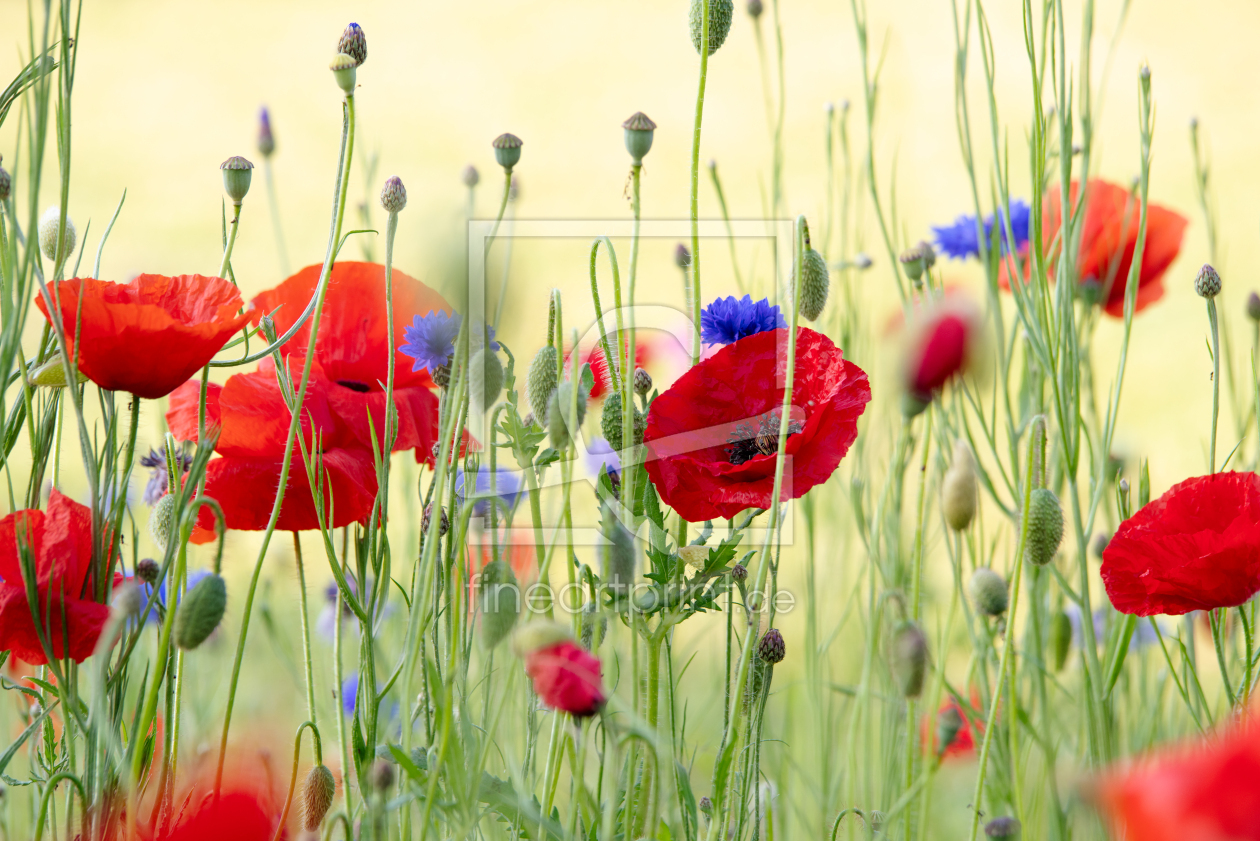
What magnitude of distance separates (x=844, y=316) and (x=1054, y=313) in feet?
0.70

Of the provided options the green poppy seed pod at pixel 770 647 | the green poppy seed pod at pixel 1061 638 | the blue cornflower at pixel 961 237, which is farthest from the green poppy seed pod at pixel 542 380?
the blue cornflower at pixel 961 237

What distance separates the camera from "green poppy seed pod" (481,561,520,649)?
43 centimetres

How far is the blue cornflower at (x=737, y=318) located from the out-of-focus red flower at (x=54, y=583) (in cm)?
28

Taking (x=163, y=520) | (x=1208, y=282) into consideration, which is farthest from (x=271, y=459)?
(x=1208, y=282)

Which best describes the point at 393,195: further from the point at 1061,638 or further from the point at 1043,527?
the point at 1061,638

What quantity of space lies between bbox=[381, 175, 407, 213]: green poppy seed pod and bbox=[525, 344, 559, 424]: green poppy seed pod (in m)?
0.10

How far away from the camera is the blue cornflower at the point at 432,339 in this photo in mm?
480

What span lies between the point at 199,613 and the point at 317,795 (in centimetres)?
13

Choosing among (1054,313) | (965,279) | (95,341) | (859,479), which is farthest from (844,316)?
(95,341)

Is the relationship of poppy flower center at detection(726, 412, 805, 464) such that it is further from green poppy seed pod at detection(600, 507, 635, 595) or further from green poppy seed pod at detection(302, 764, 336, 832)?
green poppy seed pod at detection(302, 764, 336, 832)

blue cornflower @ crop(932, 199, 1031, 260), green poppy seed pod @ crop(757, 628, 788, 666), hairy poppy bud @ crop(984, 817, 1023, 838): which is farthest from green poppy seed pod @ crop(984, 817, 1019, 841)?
blue cornflower @ crop(932, 199, 1031, 260)

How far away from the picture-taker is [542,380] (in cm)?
45

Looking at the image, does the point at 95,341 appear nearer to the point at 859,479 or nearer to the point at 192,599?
the point at 192,599

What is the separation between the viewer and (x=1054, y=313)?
0.56 meters
